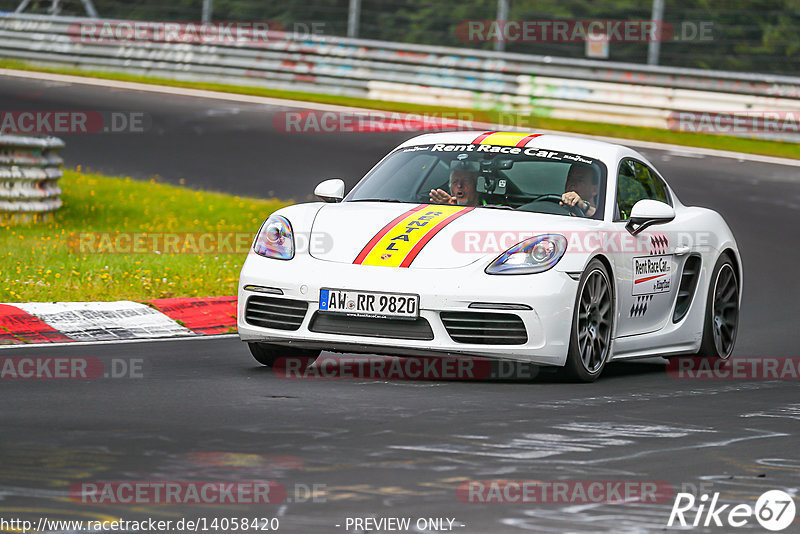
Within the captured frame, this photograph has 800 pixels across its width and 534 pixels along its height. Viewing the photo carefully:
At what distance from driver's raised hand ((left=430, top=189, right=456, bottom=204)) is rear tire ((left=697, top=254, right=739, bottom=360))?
2.00m

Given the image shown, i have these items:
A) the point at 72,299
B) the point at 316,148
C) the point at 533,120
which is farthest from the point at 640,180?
the point at 533,120

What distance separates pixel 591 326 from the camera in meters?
8.03

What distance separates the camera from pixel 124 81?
1043 inches

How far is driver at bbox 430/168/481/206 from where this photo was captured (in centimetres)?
859

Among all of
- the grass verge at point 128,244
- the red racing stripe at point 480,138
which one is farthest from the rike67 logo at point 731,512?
the grass verge at point 128,244

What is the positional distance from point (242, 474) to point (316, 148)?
15.7 m

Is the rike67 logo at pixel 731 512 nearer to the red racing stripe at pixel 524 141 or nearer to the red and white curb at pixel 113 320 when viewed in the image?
the red racing stripe at pixel 524 141

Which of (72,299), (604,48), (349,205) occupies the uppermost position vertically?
(604,48)

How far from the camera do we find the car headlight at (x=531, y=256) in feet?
24.9

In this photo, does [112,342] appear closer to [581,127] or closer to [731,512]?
[731,512]

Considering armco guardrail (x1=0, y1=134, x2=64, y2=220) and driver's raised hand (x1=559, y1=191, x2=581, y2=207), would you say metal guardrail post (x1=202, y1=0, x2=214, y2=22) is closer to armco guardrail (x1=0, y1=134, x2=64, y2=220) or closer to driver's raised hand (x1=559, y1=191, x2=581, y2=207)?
armco guardrail (x1=0, y1=134, x2=64, y2=220)

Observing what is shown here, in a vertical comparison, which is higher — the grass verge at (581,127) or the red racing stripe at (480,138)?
the grass verge at (581,127)

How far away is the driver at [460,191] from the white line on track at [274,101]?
42.5 ft

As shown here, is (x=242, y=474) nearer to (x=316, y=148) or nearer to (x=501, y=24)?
(x=316, y=148)
